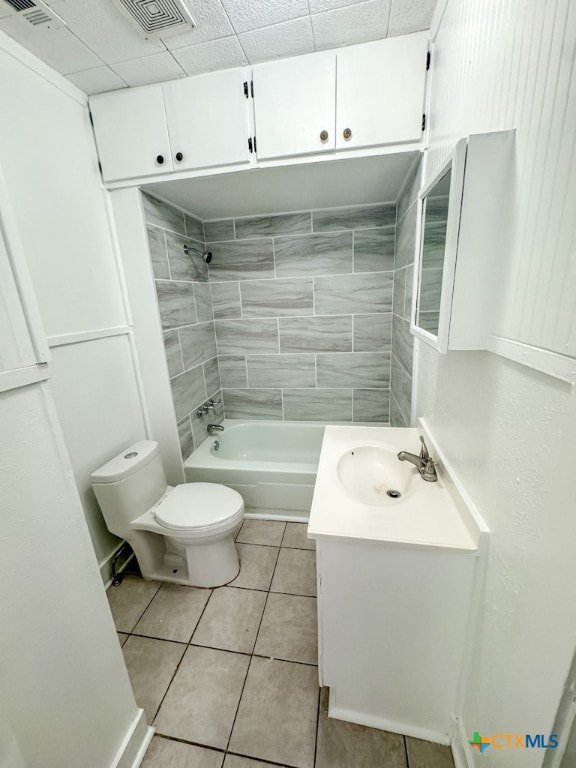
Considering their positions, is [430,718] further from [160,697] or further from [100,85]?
[100,85]

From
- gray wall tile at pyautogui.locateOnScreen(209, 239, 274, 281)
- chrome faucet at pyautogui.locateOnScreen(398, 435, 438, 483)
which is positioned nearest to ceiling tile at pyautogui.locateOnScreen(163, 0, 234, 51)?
gray wall tile at pyautogui.locateOnScreen(209, 239, 274, 281)

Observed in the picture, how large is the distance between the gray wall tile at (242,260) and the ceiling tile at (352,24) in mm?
1121

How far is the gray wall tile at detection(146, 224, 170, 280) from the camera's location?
168 cm

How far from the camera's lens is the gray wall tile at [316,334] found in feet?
7.46

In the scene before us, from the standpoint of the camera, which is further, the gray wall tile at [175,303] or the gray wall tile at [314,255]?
the gray wall tile at [314,255]

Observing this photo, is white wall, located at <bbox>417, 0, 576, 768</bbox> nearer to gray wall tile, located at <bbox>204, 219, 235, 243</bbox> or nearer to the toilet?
the toilet

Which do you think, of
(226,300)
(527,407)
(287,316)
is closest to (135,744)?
(527,407)

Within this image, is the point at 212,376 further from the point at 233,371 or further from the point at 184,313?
the point at 184,313

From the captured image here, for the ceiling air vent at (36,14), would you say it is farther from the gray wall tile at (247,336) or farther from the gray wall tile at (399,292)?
the gray wall tile at (399,292)

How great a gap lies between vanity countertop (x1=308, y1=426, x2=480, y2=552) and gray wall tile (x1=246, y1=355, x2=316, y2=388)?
1.06m

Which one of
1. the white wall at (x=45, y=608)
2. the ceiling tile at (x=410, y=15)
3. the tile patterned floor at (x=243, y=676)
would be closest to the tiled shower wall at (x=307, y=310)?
the ceiling tile at (x=410, y=15)

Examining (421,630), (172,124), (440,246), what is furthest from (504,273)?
(172,124)

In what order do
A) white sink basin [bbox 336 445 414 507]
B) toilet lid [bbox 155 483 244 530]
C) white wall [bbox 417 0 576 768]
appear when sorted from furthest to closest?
1. toilet lid [bbox 155 483 244 530]
2. white sink basin [bbox 336 445 414 507]
3. white wall [bbox 417 0 576 768]

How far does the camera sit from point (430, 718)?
95cm
